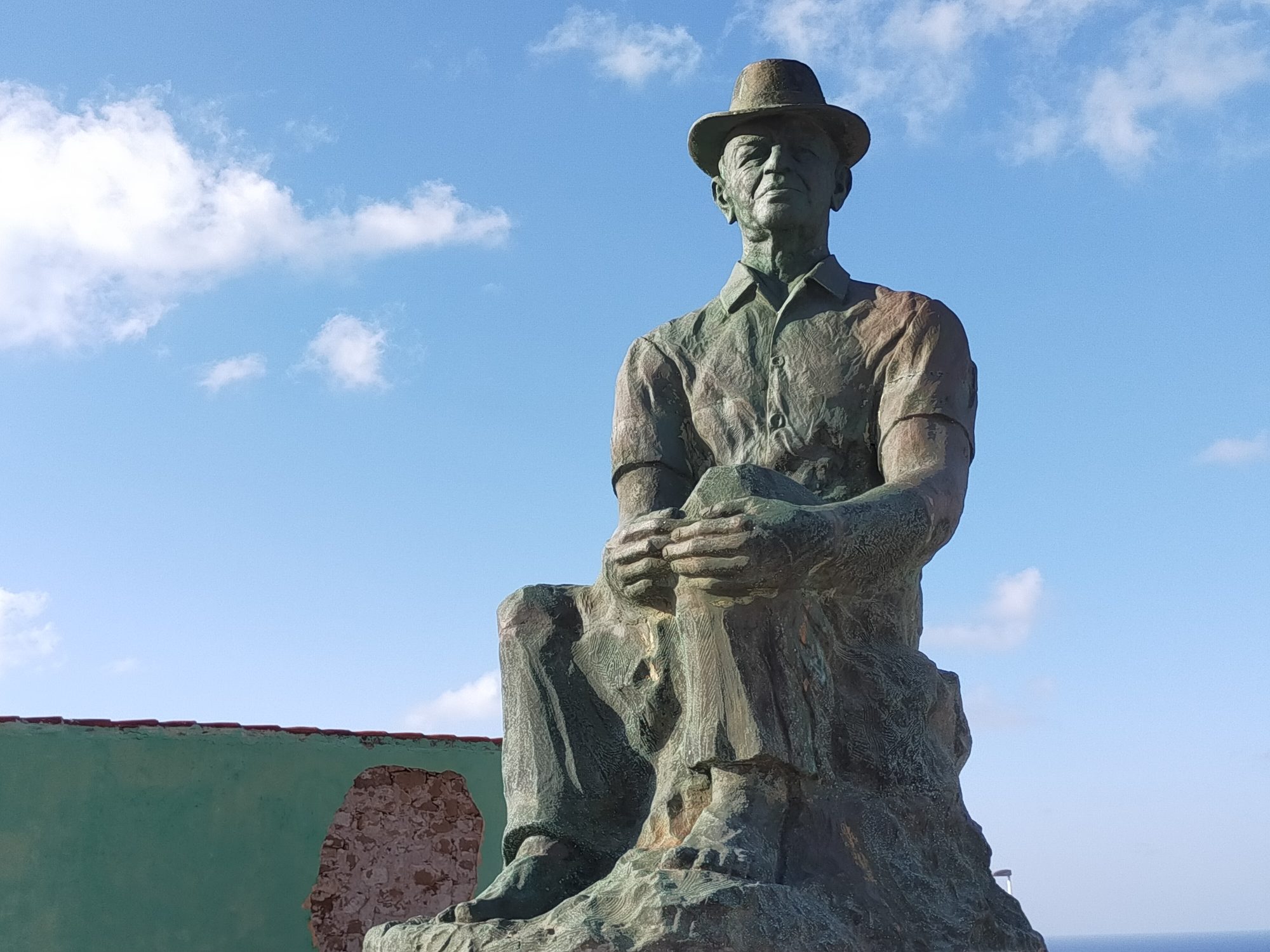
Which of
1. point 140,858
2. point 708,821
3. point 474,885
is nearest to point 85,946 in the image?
point 140,858

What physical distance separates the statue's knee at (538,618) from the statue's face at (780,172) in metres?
1.21

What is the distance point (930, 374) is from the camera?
402 cm

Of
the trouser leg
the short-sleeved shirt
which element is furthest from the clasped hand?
the short-sleeved shirt

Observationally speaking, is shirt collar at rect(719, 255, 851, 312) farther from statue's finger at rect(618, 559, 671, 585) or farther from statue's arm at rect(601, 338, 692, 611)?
statue's finger at rect(618, 559, 671, 585)

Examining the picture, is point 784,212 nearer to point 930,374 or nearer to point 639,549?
point 930,374

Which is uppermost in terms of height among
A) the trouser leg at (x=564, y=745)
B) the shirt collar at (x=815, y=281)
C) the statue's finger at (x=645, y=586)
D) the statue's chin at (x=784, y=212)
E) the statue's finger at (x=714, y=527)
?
the statue's chin at (x=784, y=212)

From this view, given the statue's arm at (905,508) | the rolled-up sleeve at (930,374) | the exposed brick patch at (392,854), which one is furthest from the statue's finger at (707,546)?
the exposed brick patch at (392,854)

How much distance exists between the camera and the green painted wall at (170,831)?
688cm

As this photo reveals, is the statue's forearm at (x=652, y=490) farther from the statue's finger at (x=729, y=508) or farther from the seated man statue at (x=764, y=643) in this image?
the statue's finger at (x=729, y=508)

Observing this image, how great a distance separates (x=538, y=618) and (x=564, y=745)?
330 millimetres

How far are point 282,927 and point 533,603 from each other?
13.6ft

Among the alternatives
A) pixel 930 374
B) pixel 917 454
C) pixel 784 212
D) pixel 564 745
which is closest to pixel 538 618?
pixel 564 745

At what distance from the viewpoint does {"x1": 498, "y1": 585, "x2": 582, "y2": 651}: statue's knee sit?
3879 millimetres

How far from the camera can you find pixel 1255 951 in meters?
132
